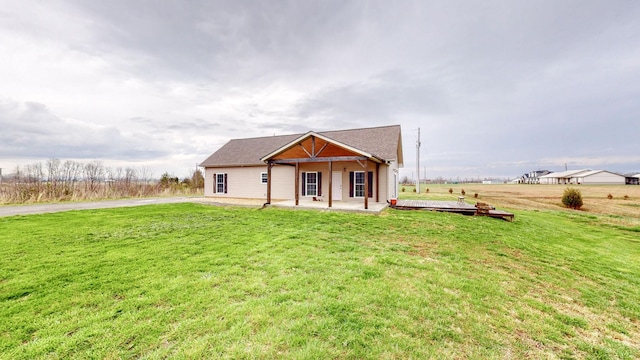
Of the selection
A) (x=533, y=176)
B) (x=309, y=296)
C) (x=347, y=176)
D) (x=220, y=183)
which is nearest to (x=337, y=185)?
(x=347, y=176)

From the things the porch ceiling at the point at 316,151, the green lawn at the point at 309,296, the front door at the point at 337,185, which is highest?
the porch ceiling at the point at 316,151

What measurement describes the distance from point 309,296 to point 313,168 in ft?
41.5

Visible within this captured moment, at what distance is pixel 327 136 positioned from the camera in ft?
49.4

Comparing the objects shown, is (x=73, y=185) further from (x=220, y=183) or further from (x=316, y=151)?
(x=316, y=151)

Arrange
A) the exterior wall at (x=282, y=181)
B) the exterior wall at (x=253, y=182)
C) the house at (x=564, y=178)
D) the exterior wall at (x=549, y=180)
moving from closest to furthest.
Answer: the exterior wall at (x=282, y=181) → the exterior wall at (x=253, y=182) → the house at (x=564, y=178) → the exterior wall at (x=549, y=180)

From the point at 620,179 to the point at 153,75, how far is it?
127 metres

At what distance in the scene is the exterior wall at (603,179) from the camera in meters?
77.2

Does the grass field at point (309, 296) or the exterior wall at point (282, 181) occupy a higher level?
the exterior wall at point (282, 181)

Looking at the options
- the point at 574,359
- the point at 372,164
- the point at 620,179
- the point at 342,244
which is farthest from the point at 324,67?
the point at 620,179

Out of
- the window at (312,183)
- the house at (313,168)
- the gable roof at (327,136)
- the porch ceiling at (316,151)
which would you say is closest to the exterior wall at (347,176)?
the house at (313,168)

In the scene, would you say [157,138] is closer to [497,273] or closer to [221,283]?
[221,283]

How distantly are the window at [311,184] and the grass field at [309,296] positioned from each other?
8.70 m

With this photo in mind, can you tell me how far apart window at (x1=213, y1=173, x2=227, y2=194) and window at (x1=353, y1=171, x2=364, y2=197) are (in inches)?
413

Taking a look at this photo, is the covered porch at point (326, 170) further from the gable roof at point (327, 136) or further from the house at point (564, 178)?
the house at point (564, 178)
